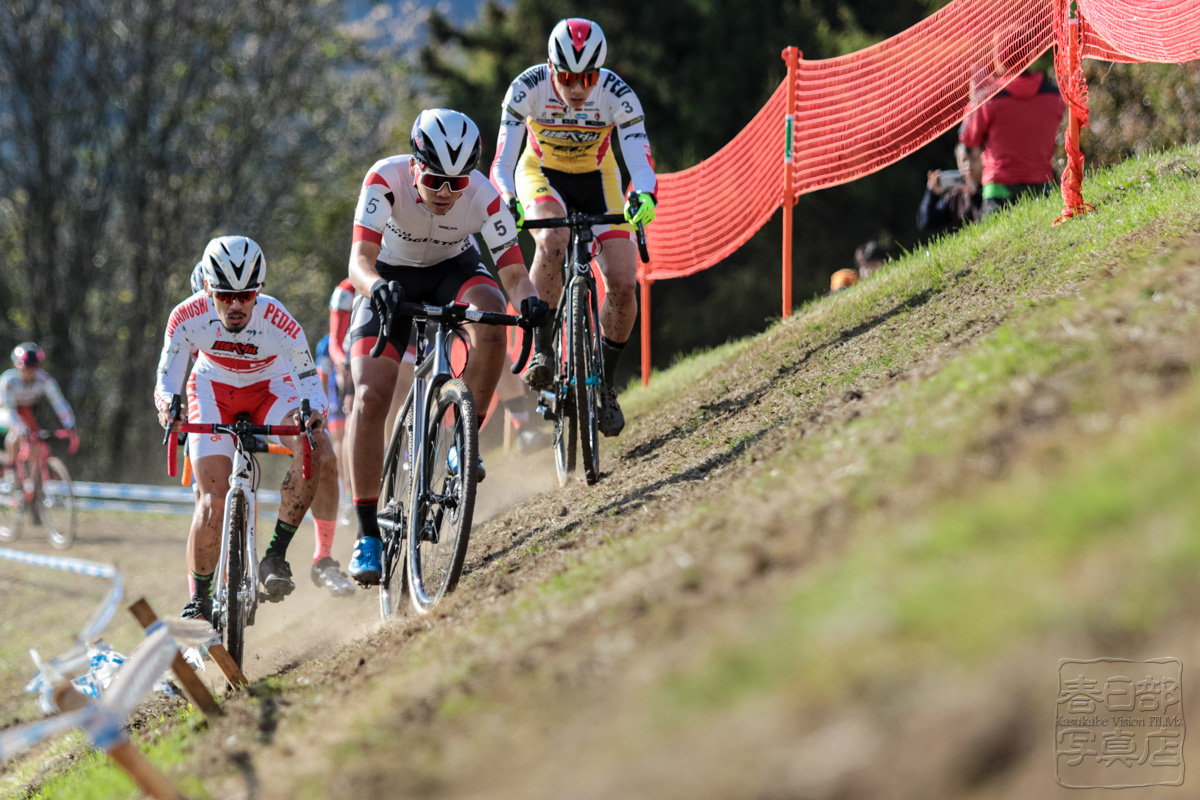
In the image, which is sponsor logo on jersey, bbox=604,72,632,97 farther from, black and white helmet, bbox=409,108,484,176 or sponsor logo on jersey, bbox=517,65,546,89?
black and white helmet, bbox=409,108,484,176

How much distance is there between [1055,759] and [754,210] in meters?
9.17

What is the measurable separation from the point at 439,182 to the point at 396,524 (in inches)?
68.7

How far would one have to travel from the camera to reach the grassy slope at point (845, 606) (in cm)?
232

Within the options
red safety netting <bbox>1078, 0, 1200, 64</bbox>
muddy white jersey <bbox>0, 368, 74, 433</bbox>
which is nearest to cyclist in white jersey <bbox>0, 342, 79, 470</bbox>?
muddy white jersey <bbox>0, 368, 74, 433</bbox>

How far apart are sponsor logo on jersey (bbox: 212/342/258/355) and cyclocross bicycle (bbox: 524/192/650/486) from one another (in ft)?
5.79

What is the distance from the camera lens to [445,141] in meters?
5.62

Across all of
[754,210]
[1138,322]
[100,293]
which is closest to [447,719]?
[1138,322]

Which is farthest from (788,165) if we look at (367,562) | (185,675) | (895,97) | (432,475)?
(185,675)

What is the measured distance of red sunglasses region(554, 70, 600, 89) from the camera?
23.9 feet

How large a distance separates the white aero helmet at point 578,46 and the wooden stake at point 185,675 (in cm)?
425

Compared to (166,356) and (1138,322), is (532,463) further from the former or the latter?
(1138,322)

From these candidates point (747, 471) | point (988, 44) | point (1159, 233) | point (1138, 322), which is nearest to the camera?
point (1138, 322)

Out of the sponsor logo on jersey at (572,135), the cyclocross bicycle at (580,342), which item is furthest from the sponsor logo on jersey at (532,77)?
the cyclocross bicycle at (580,342)

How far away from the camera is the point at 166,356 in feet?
21.7
